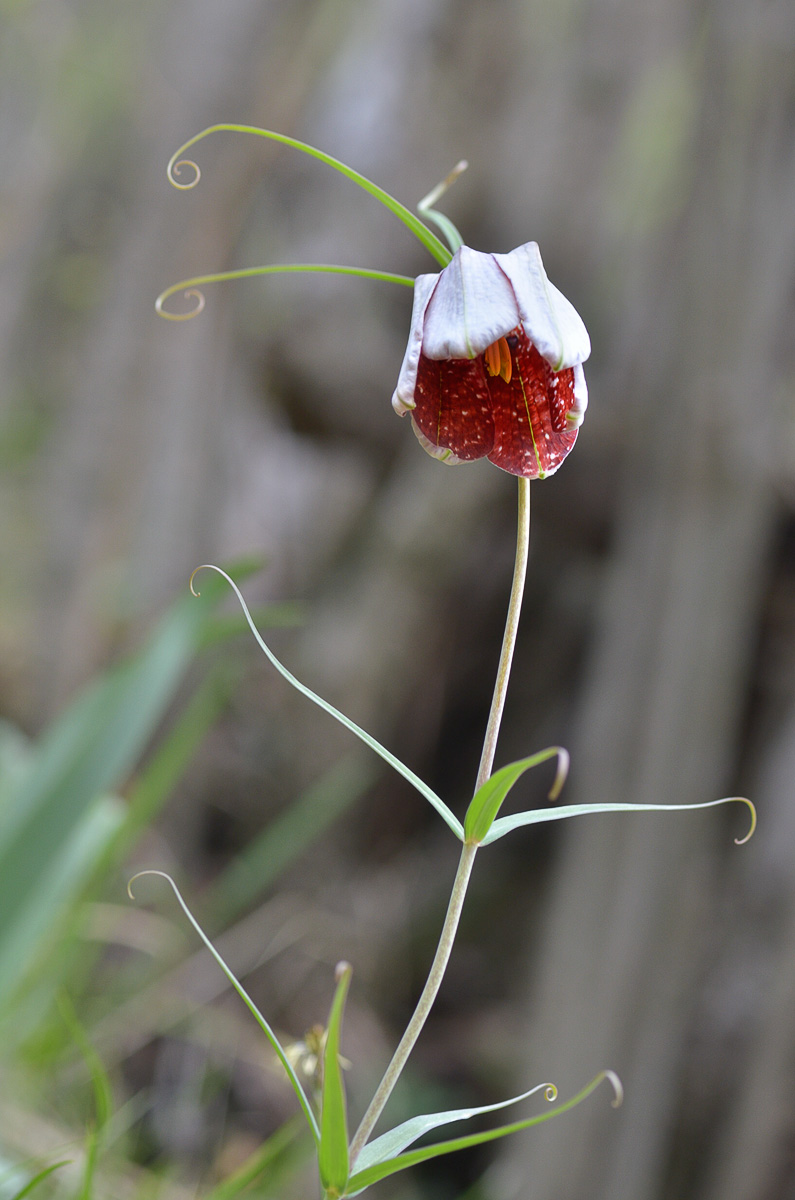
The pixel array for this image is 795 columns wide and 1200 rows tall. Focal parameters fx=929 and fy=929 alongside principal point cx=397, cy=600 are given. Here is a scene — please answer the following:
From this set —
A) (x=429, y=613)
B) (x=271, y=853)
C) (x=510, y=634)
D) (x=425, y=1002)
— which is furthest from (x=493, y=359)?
(x=429, y=613)

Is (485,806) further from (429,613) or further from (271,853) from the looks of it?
(429,613)

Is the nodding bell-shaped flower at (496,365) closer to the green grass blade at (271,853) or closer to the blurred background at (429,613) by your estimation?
the blurred background at (429,613)

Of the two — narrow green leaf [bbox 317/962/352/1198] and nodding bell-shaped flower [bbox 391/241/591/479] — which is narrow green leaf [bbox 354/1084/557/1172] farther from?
nodding bell-shaped flower [bbox 391/241/591/479]

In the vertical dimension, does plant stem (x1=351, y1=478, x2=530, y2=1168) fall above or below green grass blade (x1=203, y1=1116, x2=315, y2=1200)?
above

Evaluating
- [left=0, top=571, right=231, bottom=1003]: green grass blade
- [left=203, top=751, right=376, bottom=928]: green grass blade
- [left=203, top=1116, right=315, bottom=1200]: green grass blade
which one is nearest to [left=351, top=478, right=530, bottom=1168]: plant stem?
[left=203, top=1116, right=315, bottom=1200]: green grass blade

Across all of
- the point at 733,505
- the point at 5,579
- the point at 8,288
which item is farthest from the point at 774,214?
the point at 8,288

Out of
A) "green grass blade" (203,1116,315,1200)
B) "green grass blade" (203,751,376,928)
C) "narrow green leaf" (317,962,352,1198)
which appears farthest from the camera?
"green grass blade" (203,751,376,928)

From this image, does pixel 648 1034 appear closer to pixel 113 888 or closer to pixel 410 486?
pixel 113 888

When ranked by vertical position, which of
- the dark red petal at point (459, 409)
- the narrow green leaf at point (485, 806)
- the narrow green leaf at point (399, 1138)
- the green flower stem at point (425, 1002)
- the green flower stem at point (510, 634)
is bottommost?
the narrow green leaf at point (399, 1138)

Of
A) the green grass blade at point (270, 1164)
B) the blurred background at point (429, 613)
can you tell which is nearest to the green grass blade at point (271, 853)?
the blurred background at point (429, 613)
